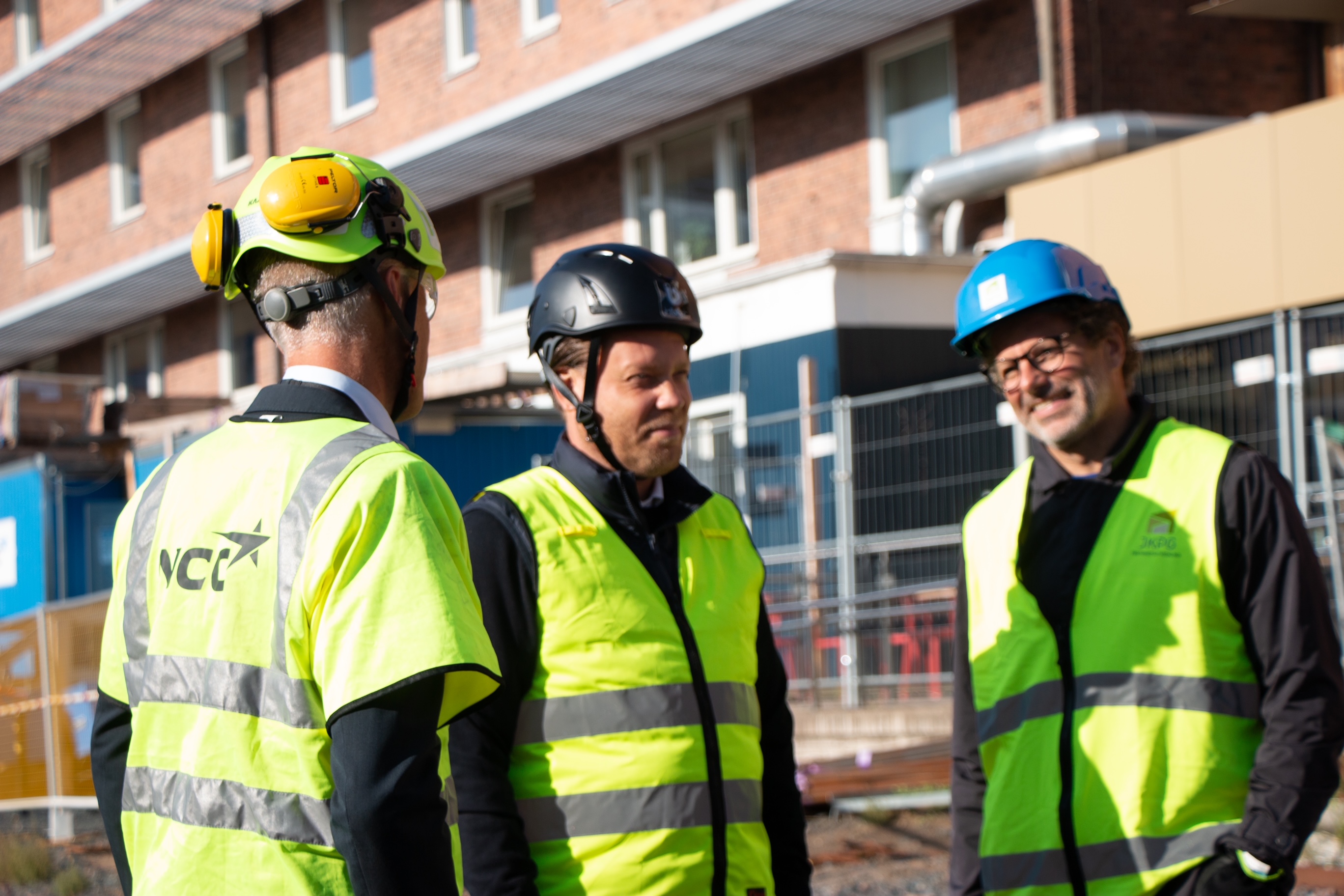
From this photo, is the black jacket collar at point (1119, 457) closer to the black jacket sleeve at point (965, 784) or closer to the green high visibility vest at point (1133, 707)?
the green high visibility vest at point (1133, 707)

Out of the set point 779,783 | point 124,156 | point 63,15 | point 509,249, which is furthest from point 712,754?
point 63,15

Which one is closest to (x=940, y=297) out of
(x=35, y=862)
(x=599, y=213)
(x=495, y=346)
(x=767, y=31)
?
(x=767, y=31)

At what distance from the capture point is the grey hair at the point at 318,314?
2.34 metres

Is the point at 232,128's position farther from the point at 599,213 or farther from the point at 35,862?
Result: the point at 35,862

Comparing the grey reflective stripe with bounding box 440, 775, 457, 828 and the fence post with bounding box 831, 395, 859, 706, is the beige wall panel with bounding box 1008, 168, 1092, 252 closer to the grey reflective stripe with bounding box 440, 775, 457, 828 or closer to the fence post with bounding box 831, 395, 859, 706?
the fence post with bounding box 831, 395, 859, 706

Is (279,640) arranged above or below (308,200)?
below

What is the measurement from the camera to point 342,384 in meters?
2.32

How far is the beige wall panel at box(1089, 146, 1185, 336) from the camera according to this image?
12.6m

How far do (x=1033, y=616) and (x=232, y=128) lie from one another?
23.5 m

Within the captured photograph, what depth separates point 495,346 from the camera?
20.6 meters

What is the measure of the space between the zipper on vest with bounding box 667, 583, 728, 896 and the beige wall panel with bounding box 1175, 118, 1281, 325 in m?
10.2

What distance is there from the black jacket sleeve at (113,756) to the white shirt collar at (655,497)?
4.03 feet

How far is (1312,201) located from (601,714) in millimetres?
10465

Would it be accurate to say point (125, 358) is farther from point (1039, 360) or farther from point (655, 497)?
point (1039, 360)
